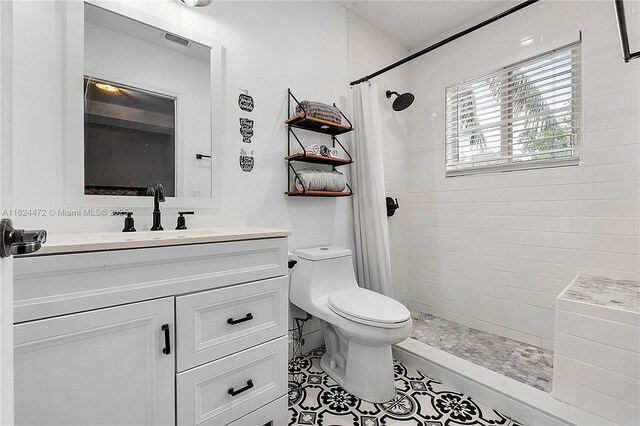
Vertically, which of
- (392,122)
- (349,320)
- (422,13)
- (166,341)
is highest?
(422,13)

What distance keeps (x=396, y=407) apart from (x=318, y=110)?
1762 millimetres

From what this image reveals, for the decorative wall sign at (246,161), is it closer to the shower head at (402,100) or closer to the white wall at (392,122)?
the white wall at (392,122)

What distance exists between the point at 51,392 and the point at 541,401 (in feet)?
6.34

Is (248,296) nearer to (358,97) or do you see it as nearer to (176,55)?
(176,55)

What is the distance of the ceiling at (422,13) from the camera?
2223 millimetres

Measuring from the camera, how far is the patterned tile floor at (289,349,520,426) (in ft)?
4.59

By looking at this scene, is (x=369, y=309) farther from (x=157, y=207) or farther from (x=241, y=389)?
(x=157, y=207)

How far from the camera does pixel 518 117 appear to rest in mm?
2154

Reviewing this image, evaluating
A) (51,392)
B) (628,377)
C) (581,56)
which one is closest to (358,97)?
(581,56)

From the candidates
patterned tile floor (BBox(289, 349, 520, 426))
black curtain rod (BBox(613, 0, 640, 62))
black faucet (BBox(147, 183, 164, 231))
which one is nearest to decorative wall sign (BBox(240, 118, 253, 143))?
black faucet (BBox(147, 183, 164, 231))

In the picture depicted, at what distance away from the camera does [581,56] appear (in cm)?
186

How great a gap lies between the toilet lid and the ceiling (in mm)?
2185

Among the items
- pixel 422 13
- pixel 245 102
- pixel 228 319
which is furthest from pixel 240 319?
pixel 422 13

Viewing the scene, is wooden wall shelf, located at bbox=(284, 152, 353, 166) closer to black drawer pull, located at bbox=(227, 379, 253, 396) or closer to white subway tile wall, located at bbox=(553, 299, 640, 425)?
black drawer pull, located at bbox=(227, 379, 253, 396)
